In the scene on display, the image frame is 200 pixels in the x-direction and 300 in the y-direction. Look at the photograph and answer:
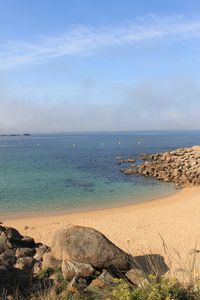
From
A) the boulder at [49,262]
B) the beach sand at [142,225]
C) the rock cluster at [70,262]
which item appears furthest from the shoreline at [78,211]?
the boulder at [49,262]

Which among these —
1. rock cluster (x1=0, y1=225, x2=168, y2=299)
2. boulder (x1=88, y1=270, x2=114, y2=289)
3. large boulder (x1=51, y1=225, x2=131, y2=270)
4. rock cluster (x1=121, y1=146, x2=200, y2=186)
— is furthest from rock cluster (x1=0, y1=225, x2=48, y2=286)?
rock cluster (x1=121, y1=146, x2=200, y2=186)

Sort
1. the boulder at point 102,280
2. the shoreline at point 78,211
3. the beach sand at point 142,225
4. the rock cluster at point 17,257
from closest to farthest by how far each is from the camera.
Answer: the boulder at point 102,280 → the rock cluster at point 17,257 → the beach sand at point 142,225 → the shoreline at point 78,211

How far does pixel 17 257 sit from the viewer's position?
13.4m

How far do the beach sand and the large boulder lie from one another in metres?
3.03

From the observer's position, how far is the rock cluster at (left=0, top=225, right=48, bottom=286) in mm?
10613

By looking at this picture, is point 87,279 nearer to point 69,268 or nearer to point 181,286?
point 69,268

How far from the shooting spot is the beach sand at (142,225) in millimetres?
17047

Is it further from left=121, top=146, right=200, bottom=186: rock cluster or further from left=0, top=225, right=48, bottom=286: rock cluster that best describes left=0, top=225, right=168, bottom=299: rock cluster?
left=121, top=146, right=200, bottom=186: rock cluster

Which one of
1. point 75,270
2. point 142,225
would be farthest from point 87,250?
point 142,225

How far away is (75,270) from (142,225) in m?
10.3

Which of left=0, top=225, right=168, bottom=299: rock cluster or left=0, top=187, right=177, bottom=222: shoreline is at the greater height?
left=0, top=225, right=168, bottom=299: rock cluster

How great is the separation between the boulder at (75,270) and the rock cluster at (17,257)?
3.61 feet

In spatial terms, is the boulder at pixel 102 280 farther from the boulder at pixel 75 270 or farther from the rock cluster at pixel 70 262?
the boulder at pixel 75 270

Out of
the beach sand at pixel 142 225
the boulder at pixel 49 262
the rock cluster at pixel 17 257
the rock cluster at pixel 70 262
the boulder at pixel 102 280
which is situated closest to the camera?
the boulder at pixel 102 280
